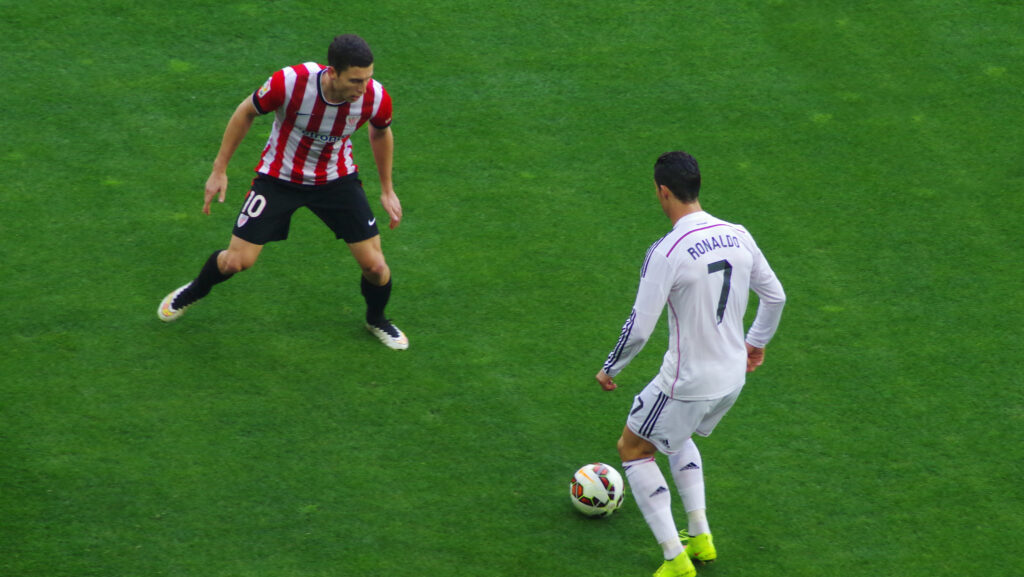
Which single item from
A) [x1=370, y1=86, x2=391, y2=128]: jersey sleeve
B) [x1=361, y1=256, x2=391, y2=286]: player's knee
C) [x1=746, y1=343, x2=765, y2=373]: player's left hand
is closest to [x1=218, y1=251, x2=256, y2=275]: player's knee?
[x1=361, y1=256, x2=391, y2=286]: player's knee

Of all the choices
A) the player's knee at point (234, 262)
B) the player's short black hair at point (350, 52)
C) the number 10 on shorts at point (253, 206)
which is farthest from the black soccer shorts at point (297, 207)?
the player's short black hair at point (350, 52)

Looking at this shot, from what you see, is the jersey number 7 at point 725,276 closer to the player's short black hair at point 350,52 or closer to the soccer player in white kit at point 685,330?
the soccer player in white kit at point 685,330

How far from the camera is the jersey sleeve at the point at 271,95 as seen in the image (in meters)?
6.30

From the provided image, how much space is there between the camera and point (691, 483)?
5555 mm

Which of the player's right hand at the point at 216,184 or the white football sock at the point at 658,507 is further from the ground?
the player's right hand at the point at 216,184

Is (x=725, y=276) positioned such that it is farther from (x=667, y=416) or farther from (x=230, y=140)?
(x=230, y=140)

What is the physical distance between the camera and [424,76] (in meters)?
9.72

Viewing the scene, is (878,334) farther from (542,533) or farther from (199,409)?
(199,409)

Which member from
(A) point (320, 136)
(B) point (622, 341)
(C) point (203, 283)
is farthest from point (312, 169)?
(B) point (622, 341)

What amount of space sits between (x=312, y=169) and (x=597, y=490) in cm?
253

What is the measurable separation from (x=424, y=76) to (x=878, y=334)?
4.51m

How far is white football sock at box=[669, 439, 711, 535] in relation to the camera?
5555 mm

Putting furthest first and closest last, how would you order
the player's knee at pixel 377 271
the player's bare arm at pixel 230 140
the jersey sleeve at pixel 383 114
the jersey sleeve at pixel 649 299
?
the player's knee at pixel 377 271 < the jersey sleeve at pixel 383 114 < the player's bare arm at pixel 230 140 < the jersey sleeve at pixel 649 299

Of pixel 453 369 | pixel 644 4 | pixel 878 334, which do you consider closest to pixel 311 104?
pixel 453 369
